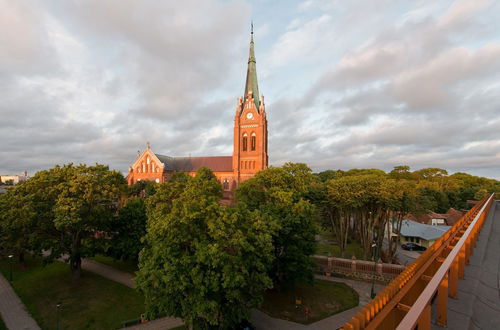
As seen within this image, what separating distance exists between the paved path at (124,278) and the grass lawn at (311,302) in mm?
7836

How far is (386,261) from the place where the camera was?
1264 inches

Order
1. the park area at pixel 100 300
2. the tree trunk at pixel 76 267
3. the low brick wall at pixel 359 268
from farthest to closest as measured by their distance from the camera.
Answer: the low brick wall at pixel 359 268, the tree trunk at pixel 76 267, the park area at pixel 100 300

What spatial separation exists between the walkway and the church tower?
47.1 metres

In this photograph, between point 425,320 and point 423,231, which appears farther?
point 423,231

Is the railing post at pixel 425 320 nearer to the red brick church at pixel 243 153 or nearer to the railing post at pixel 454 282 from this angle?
the railing post at pixel 454 282

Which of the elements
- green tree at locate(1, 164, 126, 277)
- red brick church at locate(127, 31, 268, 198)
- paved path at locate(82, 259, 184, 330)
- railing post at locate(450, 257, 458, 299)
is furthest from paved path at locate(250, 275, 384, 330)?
red brick church at locate(127, 31, 268, 198)

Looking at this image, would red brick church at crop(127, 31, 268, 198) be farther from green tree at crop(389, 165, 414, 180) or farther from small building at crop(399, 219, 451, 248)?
green tree at crop(389, 165, 414, 180)

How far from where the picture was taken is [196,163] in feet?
210

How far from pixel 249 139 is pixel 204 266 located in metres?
42.8

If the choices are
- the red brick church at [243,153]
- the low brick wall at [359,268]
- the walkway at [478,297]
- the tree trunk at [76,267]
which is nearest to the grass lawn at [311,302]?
the low brick wall at [359,268]

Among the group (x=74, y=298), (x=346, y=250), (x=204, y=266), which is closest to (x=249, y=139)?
(x=346, y=250)

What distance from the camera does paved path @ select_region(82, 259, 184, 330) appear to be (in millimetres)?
18859

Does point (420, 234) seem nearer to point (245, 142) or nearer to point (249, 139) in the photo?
point (249, 139)

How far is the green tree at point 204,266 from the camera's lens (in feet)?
45.1
